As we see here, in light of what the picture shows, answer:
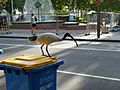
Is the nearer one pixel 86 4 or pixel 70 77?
pixel 70 77

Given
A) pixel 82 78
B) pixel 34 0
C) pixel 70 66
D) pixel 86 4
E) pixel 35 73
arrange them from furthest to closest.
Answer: pixel 86 4 → pixel 34 0 → pixel 70 66 → pixel 82 78 → pixel 35 73

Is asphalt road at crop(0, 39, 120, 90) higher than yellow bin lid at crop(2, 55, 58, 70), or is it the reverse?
yellow bin lid at crop(2, 55, 58, 70)

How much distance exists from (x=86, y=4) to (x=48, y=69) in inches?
1577

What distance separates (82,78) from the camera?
25.9 feet

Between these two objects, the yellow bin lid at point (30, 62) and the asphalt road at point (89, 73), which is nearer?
the yellow bin lid at point (30, 62)

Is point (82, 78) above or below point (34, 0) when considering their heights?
below

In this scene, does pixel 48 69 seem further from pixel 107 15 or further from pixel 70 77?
pixel 107 15

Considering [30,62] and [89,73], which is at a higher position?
[30,62]

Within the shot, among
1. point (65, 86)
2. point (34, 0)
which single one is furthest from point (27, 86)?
point (34, 0)

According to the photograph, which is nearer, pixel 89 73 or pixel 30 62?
pixel 30 62

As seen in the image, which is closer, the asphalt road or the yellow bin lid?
the yellow bin lid

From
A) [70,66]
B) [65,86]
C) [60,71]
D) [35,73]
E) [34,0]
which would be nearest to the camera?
[35,73]

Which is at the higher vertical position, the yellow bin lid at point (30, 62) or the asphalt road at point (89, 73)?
the yellow bin lid at point (30, 62)

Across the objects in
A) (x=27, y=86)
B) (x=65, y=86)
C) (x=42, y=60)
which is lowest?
(x=65, y=86)
